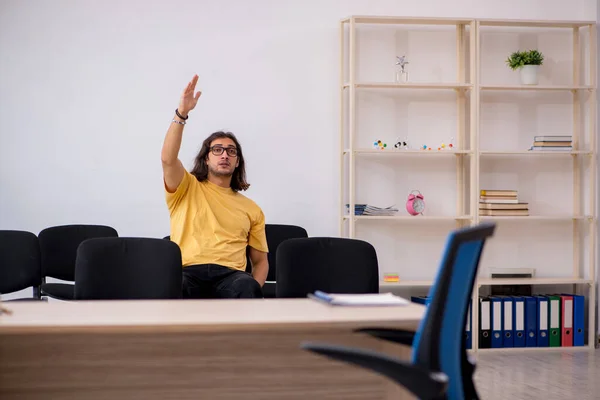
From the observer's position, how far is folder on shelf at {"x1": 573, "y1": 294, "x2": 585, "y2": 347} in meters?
5.71

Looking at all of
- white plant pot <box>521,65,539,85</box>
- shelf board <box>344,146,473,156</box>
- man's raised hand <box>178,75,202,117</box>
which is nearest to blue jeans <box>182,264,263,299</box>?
man's raised hand <box>178,75,202,117</box>

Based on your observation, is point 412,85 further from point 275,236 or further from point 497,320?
point 497,320

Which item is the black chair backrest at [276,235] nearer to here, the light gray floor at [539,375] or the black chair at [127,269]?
the light gray floor at [539,375]

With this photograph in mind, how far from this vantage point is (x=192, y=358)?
2.64 metres

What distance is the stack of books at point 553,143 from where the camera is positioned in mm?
5738

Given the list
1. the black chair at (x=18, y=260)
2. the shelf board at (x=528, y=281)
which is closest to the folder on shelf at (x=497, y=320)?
the shelf board at (x=528, y=281)

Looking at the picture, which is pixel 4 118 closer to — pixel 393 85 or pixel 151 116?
pixel 151 116

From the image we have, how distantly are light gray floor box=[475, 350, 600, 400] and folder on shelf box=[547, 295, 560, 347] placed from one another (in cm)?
11

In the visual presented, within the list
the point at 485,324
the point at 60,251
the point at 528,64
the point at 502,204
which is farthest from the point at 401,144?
the point at 60,251

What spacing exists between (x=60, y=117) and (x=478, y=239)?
4.27 m

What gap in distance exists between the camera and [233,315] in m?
2.34

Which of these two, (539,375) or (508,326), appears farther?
(508,326)

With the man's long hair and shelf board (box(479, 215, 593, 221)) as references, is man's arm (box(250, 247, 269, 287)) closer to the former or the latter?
the man's long hair

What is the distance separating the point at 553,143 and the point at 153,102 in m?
2.98
